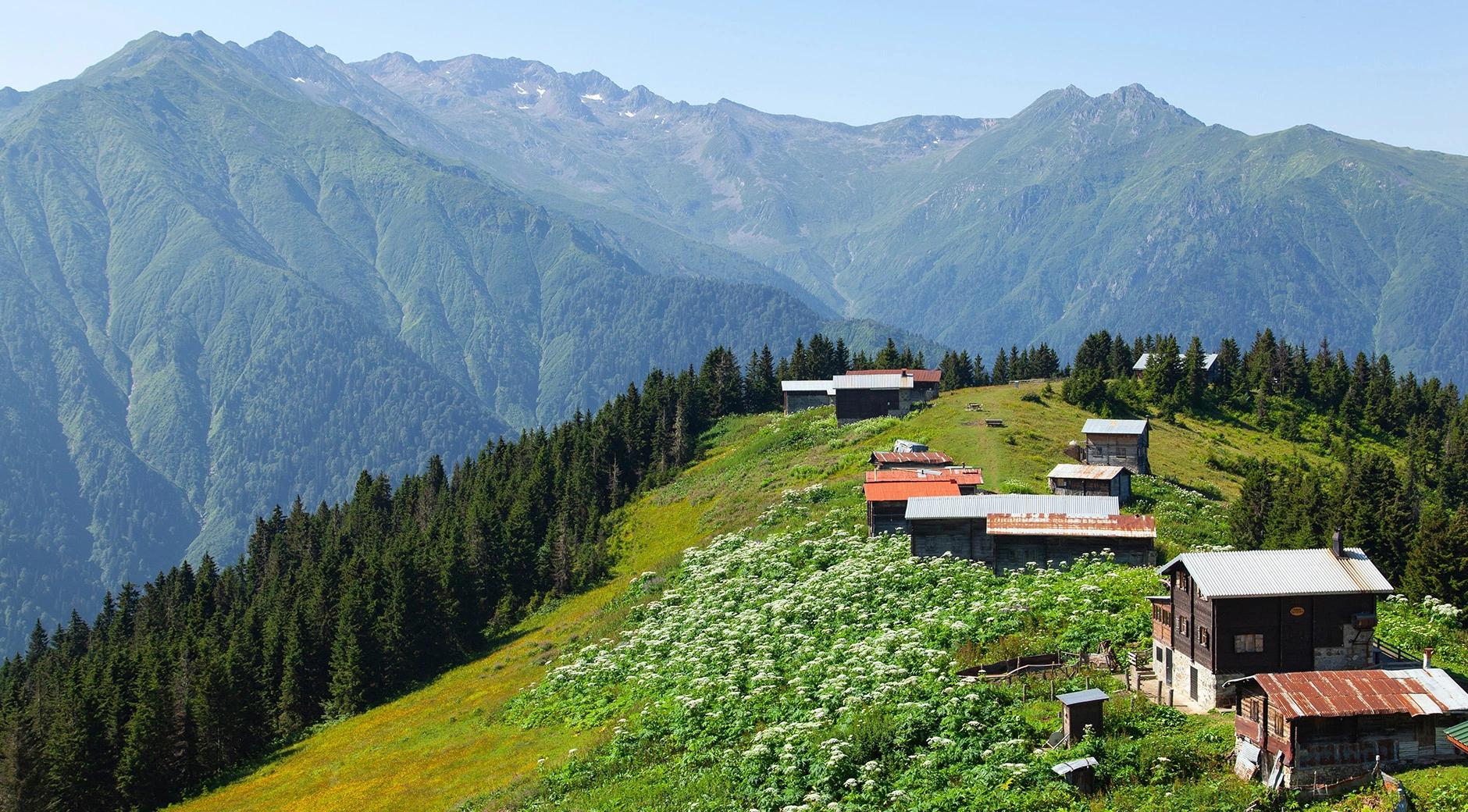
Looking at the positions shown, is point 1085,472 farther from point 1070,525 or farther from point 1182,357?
point 1182,357

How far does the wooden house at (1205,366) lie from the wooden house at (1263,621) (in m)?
96.2

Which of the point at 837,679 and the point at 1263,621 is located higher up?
the point at 1263,621

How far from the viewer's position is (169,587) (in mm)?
121375

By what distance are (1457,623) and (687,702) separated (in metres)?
33.4

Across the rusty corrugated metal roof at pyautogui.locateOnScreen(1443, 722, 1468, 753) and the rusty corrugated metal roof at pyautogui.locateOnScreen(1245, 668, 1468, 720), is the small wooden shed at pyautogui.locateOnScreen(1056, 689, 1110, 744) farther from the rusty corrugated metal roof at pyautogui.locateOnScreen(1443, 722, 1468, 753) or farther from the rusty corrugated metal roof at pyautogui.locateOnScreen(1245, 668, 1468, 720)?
the rusty corrugated metal roof at pyautogui.locateOnScreen(1443, 722, 1468, 753)

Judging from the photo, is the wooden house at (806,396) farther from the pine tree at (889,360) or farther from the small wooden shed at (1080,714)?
the small wooden shed at (1080,714)

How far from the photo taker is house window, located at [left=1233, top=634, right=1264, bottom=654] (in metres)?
→ 40.8

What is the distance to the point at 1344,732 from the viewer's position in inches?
1356

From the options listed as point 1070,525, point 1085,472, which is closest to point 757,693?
point 1070,525

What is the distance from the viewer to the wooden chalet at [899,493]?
70.4 m

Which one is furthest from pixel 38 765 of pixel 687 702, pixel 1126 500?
pixel 1126 500

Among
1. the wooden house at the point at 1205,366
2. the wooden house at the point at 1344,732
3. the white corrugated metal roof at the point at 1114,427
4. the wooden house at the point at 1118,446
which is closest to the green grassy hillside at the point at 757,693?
the wooden house at the point at 1344,732

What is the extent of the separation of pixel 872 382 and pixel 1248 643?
7942cm

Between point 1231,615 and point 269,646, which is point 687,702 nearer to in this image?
point 1231,615
